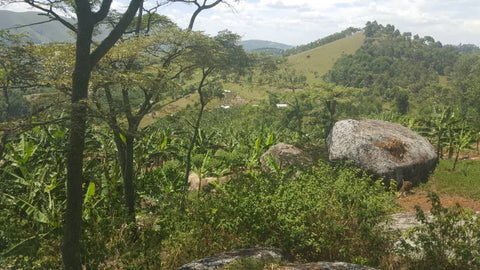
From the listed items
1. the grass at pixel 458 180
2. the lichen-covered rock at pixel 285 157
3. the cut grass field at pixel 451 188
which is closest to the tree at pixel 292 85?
the lichen-covered rock at pixel 285 157

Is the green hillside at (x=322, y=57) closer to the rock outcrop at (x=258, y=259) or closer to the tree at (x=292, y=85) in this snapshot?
the tree at (x=292, y=85)

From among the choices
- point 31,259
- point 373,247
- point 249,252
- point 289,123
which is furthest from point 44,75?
point 289,123

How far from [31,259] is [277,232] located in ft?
17.5

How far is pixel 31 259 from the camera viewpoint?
7074 mm

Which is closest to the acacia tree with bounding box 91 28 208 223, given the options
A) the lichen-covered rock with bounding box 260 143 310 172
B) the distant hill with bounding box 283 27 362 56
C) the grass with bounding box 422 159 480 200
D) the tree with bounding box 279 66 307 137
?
the lichen-covered rock with bounding box 260 143 310 172

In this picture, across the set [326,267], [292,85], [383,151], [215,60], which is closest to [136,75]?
[215,60]

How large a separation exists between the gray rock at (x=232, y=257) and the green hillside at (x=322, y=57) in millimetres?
119514

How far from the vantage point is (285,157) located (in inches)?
624

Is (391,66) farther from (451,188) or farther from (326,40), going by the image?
(451,188)

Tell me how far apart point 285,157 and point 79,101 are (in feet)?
39.0

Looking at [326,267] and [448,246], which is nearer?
[326,267]

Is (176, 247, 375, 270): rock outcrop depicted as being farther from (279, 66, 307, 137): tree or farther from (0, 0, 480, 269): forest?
(279, 66, 307, 137): tree

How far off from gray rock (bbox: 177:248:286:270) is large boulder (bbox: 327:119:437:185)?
9.09m

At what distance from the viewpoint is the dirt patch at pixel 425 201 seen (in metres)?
11.7
